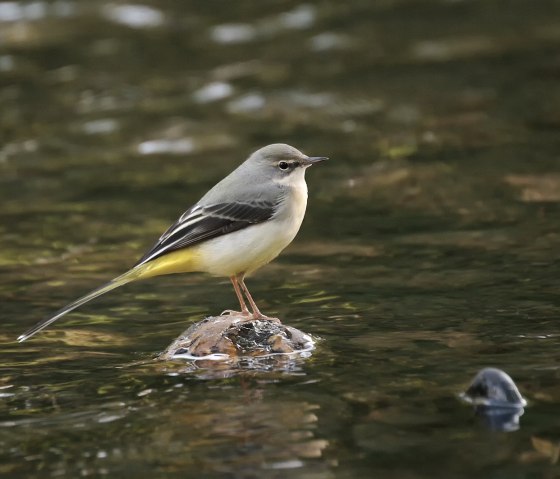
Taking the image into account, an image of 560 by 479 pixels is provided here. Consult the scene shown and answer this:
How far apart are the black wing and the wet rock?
754mm

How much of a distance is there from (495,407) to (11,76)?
16.1m

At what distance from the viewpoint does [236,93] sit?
834 inches

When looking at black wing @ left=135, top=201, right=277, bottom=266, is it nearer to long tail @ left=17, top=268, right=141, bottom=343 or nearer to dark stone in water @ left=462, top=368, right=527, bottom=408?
long tail @ left=17, top=268, right=141, bottom=343

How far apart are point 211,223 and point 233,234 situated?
0.26 m

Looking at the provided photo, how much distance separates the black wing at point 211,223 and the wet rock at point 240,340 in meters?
0.75

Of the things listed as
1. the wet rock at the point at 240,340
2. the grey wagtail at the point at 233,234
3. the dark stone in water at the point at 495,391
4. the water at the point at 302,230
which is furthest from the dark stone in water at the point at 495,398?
the grey wagtail at the point at 233,234

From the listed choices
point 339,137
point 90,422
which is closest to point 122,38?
point 339,137

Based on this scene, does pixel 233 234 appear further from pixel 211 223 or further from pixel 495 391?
pixel 495 391

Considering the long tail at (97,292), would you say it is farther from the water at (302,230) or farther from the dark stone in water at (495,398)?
the dark stone in water at (495,398)

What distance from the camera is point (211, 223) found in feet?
33.1

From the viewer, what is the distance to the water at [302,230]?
7957 millimetres

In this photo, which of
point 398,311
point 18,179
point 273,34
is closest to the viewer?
point 398,311

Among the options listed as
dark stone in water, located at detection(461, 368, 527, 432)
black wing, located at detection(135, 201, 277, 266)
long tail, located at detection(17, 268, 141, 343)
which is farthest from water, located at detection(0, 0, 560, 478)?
black wing, located at detection(135, 201, 277, 266)

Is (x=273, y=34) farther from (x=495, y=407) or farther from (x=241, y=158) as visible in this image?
(x=495, y=407)
